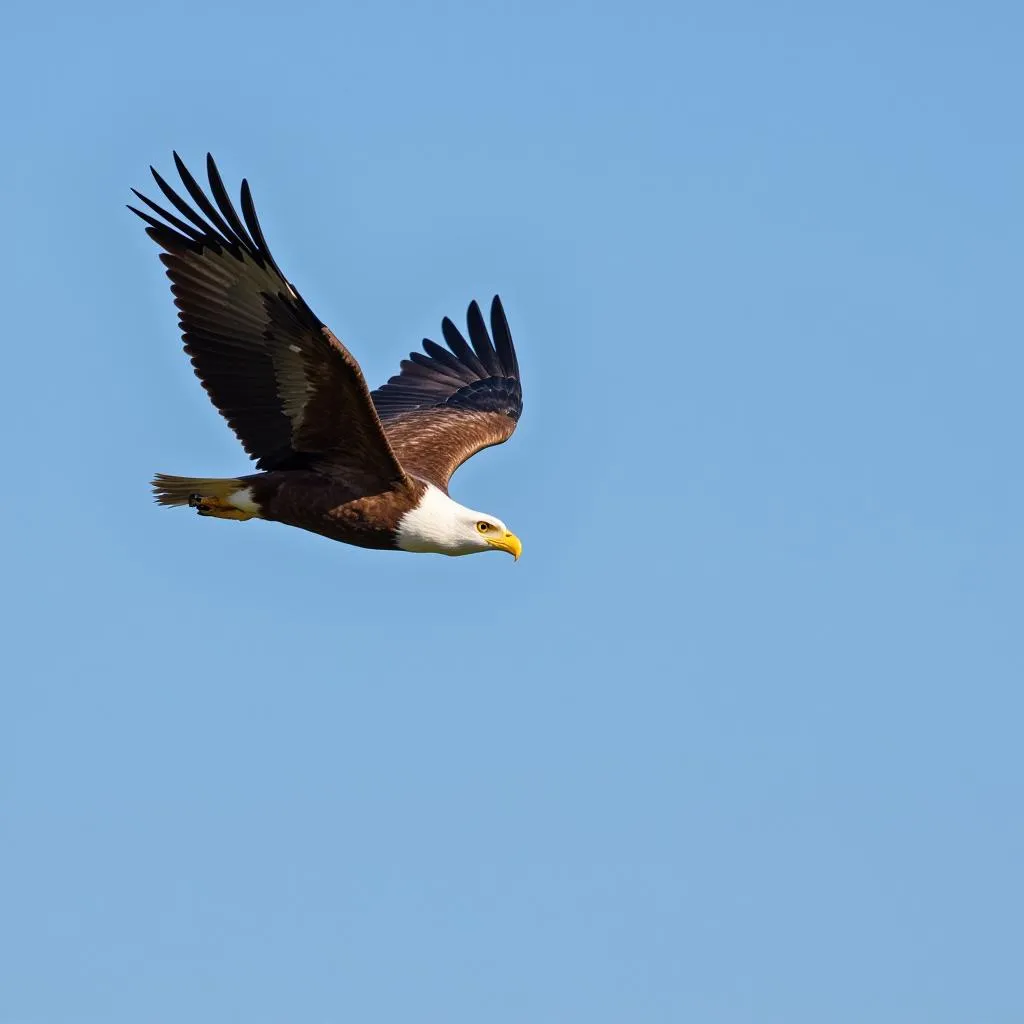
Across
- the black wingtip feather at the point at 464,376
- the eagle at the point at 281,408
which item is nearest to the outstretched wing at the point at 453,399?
the black wingtip feather at the point at 464,376

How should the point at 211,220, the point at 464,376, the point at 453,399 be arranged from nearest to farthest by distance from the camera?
the point at 211,220, the point at 453,399, the point at 464,376

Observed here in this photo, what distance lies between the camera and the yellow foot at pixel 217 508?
14.2 metres

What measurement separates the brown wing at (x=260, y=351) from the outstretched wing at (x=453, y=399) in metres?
2.01

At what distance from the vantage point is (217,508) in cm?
1425

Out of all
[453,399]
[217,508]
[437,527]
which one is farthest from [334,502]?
[453,399]

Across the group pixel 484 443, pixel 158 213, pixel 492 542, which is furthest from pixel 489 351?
pixel 158 213

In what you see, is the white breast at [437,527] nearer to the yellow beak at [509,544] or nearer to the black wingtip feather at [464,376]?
the yellow beak at [509,544]

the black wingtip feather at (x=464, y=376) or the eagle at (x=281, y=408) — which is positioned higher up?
the black wingtip feather at (x=464, y=376)

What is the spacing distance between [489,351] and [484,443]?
2039mm

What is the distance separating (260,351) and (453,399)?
507 cm

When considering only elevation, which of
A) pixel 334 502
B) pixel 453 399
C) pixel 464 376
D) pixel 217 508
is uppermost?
pixel 464 376

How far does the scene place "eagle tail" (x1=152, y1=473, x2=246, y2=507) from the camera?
46.1ft

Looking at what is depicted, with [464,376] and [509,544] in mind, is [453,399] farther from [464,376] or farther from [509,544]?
[509,544]

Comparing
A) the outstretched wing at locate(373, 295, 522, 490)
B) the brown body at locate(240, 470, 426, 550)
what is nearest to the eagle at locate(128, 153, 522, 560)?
the brown body at locate(240, 470, 426, 550)
